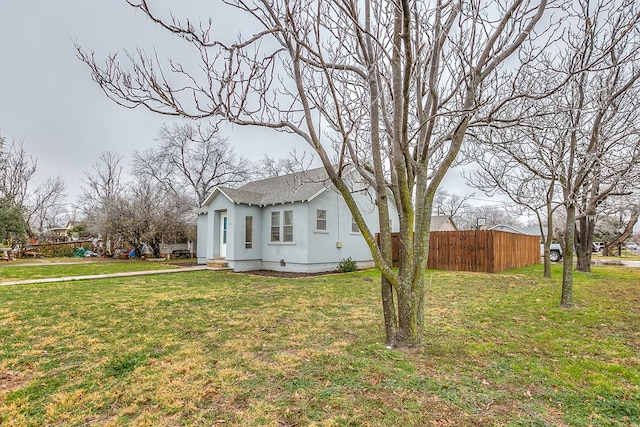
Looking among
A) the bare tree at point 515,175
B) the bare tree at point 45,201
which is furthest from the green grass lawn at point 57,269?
the bare tree at point 45,201

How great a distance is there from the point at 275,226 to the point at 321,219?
2148 mm

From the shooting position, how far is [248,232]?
14.8 meters

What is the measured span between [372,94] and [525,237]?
17674mm

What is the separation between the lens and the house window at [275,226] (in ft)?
48.2

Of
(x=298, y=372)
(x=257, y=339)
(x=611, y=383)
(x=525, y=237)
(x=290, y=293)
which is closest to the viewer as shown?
(x=611, y=383)

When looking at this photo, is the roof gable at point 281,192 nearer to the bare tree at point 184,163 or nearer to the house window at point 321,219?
the house window at point 321,219

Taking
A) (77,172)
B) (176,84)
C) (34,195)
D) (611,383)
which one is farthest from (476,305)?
(34,195)

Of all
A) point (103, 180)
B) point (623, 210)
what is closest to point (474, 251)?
point (623, 210)

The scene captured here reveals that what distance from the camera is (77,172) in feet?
105

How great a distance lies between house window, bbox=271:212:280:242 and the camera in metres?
14.7

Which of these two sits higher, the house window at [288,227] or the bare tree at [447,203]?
the bare tree at [447,203]

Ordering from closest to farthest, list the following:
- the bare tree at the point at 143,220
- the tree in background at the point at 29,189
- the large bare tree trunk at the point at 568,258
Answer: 1. the large bare tree trunk at the point at 568,258
2. the bare tree at the point at 143,220
3. the tree in background at the point at 29,189

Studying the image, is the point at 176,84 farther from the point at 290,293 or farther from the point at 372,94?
the point at 290,293

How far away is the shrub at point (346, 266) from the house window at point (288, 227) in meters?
2.44
